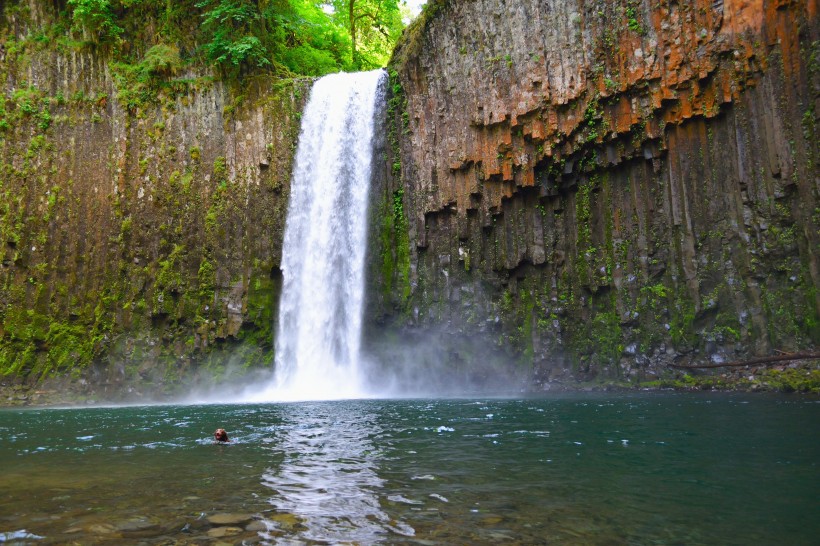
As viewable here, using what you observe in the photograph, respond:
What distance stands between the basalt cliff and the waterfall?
25.1 inches

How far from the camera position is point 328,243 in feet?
69.6

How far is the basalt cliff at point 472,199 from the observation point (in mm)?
15016

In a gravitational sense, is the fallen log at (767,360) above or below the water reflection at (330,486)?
above

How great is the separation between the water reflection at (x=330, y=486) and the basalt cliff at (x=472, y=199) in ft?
33.7

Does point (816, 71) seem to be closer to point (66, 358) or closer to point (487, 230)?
point (487, 230)

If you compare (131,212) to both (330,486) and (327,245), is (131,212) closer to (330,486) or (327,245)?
(327,245)

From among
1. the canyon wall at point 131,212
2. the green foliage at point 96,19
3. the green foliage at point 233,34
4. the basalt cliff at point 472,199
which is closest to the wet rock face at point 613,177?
the basalt cliff at point 472,199

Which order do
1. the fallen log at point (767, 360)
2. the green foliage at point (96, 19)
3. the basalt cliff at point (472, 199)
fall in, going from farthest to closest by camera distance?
the green foliage at point (96, 19)
the basalt cliff at point (472, 199)
the fallen log at point (767, 360)

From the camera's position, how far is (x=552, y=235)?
734 inches

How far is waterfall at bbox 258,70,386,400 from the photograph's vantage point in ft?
66.3

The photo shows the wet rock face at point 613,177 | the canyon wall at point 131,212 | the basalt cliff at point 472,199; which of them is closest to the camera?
the wet rock face at point 613,177

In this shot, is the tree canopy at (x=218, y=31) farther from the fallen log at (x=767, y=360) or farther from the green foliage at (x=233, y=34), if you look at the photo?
the fallen log at (x=767, y=360)

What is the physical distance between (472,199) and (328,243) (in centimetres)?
533

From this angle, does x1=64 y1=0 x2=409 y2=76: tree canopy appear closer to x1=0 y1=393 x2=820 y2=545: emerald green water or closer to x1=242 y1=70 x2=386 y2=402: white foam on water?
x1=242 y1=70 x2=386 y2=402: white foam on water
